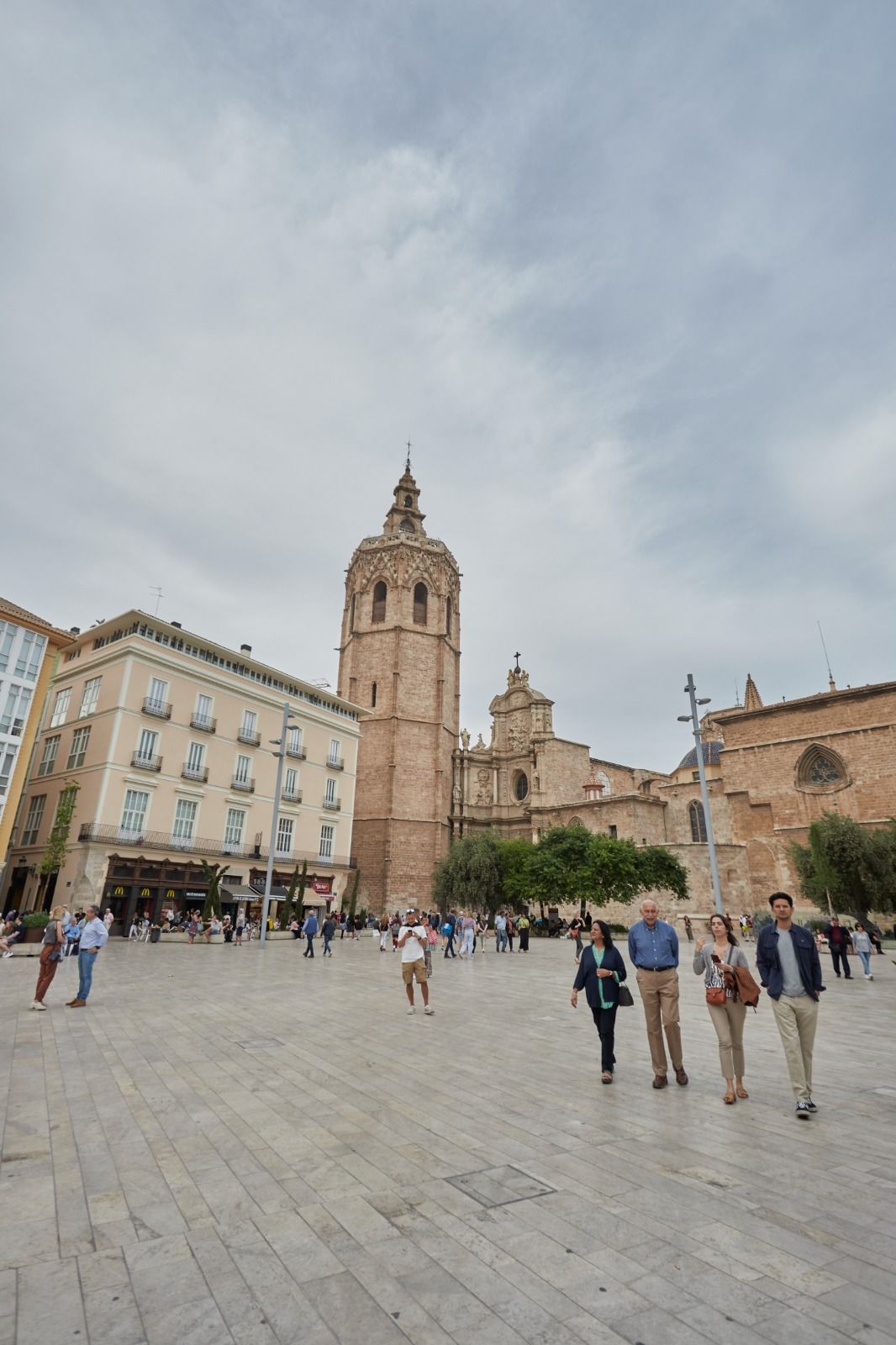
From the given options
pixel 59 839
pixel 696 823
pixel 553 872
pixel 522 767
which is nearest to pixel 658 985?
pixel 59 839

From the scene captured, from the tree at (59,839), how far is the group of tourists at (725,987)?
25.0m

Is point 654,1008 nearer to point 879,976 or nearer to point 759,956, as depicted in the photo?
point 759,956

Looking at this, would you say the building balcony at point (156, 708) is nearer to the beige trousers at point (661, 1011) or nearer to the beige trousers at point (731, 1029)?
the beige trousers at point (661, 1011)

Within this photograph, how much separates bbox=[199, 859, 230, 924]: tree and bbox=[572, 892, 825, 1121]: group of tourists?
889 inches

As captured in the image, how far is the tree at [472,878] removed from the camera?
3622 centimetres

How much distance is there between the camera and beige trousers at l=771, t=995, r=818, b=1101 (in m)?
5.19

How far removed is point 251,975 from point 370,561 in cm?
3940

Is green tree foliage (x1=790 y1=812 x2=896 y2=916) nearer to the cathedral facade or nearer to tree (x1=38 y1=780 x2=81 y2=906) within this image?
the cathedral facade

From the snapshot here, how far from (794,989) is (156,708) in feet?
91.6

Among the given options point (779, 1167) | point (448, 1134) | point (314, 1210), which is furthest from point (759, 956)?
point (314, 1210)

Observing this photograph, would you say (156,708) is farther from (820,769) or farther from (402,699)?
(820,769)

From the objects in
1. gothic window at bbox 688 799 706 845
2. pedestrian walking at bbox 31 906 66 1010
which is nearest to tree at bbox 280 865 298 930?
pedestrian walking at bbox 31 906 66 1010

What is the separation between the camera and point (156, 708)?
28.7 meters

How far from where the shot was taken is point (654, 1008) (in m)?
6.15
